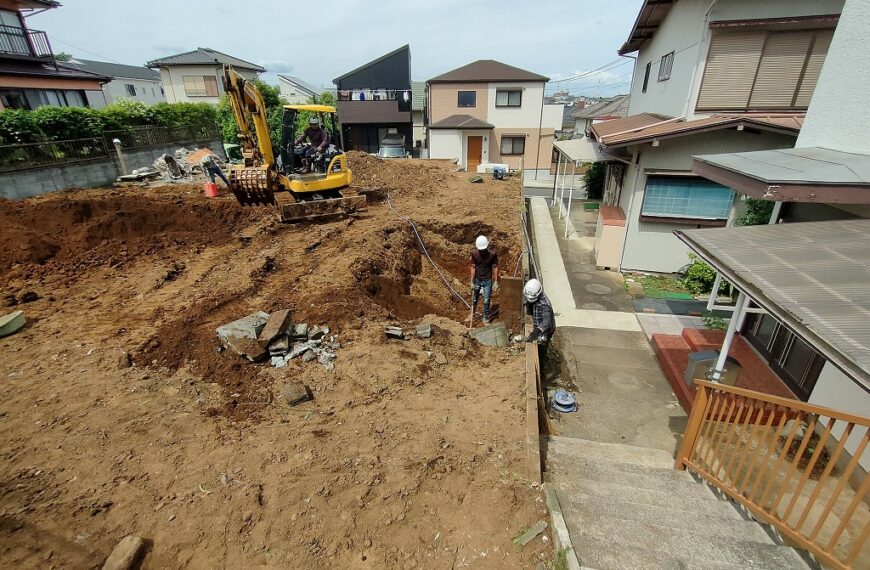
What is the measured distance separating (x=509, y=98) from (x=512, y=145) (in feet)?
9.03

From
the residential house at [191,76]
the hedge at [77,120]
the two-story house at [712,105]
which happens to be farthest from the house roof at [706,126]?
the residential house at [191,76]

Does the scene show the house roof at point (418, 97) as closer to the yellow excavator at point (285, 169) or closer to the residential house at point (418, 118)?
the residential house at point (418, 118)

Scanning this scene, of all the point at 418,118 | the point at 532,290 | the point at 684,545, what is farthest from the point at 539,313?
the point at 418,118

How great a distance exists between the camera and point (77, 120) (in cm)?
A: 1407

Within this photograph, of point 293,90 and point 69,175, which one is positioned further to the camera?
point 293,90

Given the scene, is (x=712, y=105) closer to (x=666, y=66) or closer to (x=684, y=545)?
(x=666, y=66)

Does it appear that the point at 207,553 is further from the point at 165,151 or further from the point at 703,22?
the point at 165,151

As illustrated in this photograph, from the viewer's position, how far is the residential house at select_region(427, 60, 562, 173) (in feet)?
79.5

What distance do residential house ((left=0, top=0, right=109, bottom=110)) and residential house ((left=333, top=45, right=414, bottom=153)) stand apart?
14.3 meters

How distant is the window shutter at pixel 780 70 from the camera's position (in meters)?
8.42

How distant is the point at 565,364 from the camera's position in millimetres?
7215

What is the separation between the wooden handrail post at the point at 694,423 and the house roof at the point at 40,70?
81.9 ft

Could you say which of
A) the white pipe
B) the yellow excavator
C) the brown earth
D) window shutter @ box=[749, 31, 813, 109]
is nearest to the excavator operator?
the yellow excavator

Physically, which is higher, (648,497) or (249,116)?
(249,116)
